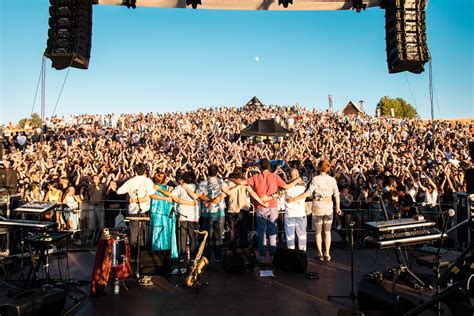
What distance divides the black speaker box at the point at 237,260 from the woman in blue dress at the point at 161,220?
1026 millimetres

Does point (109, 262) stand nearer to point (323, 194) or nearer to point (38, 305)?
point (38, 305)

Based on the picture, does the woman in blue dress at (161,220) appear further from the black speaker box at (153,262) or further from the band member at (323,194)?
the band member at (323,194)

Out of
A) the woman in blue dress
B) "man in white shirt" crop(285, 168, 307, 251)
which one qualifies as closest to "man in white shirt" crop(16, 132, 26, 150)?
the woman in blue dress

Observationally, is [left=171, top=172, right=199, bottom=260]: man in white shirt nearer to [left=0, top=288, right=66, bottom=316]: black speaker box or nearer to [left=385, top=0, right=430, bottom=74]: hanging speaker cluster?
[left=0, top=288, right=66, bottom=316]: black speaker box

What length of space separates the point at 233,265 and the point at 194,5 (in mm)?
4945

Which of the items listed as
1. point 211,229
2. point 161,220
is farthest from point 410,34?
point 161,220

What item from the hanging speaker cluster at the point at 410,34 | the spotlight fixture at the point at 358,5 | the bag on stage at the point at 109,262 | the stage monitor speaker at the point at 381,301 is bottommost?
the stage monitor speaker at the point at 381,301

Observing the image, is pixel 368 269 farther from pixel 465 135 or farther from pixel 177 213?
pixel 465 135

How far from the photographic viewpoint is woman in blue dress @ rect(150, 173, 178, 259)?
5.94 m

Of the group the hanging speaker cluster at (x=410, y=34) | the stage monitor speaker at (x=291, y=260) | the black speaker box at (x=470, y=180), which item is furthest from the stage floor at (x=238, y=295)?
the hanging speaker cluster at (x=410, y=34)

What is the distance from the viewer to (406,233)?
434 cm

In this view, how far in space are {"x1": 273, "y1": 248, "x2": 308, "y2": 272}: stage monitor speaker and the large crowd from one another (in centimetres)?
151

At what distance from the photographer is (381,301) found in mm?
3900

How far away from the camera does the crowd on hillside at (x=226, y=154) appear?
27.5 feet
